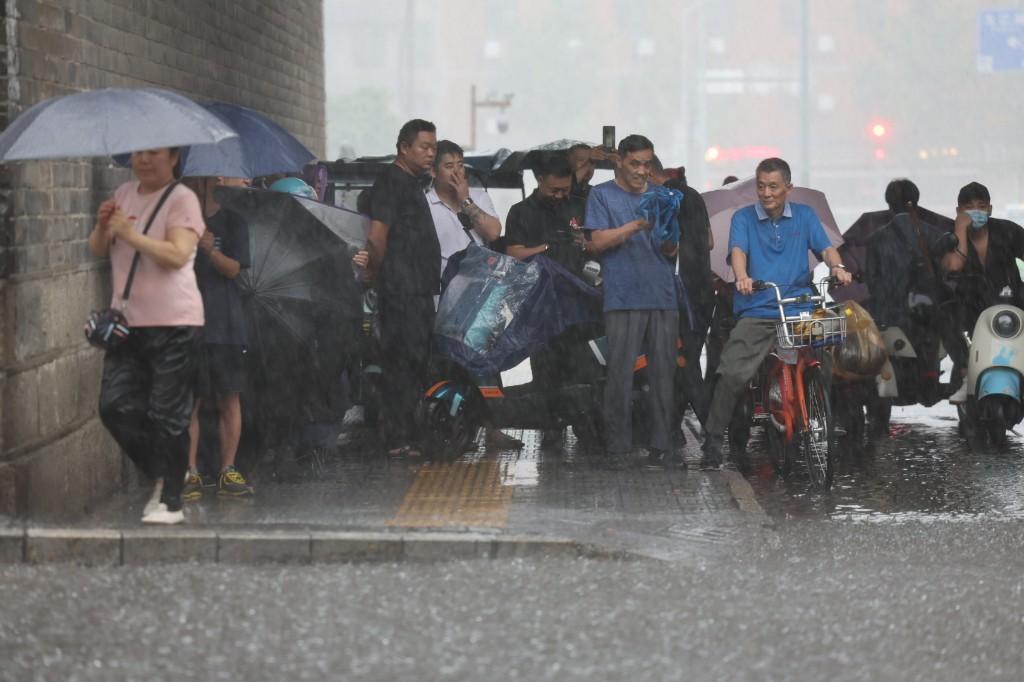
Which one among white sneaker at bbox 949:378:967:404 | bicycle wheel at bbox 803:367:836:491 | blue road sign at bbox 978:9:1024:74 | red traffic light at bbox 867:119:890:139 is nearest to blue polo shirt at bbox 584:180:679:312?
bicycle wheel at bbox 803:367:836:491

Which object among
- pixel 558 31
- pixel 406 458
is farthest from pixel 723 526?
pixel 558 31

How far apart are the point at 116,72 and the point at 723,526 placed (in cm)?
410

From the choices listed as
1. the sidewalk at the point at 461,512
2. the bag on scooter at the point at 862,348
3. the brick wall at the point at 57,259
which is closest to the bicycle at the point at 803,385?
the bag on scooter at the point at 862,348

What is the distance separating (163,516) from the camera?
7645 millimetres

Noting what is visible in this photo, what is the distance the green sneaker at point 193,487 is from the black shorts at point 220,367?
0.49 m

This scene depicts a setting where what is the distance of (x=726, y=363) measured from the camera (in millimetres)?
10219

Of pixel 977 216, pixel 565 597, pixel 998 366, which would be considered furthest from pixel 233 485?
pixel 977 216

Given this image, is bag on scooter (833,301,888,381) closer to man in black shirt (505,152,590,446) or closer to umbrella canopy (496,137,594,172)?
man in black shirt (505,152,590,446)

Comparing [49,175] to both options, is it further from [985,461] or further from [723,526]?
[985,461]

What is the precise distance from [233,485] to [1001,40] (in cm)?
5476

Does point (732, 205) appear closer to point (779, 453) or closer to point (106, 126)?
point (779, 453)

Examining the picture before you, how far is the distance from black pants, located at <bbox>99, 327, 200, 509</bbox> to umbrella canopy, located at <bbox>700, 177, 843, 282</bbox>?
4.95 meters

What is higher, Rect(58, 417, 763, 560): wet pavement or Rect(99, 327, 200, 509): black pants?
Rect(99, 327, 200, 509): black pants

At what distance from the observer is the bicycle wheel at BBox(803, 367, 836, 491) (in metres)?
9.78
